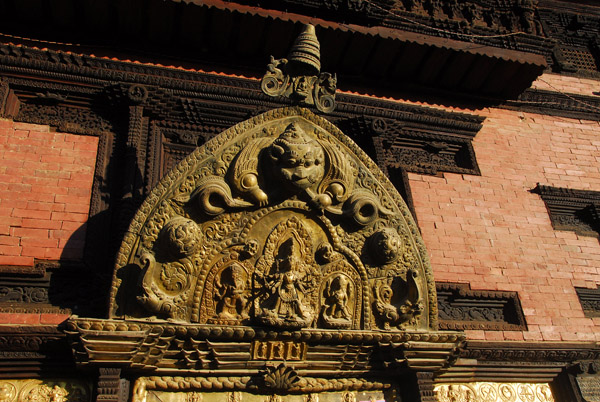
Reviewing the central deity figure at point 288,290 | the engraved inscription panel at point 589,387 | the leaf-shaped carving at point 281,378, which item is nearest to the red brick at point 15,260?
the central deity figure at point 288,290

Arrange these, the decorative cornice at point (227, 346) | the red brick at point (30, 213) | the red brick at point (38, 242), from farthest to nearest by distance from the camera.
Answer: the red brick at point (30, 213)
the red brick at point (38, 242)
the decorative cornice at point (227, 346)

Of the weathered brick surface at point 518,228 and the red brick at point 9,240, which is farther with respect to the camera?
the weathered brick surface at point 518,228

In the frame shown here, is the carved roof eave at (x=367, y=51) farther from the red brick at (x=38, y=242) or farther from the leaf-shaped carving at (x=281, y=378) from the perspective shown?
the leaf-shaped carving at (x=281, y=378)

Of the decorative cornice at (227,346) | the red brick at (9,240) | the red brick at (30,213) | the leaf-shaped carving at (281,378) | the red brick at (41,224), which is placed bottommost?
the leaf-shaped carving at (281,378)

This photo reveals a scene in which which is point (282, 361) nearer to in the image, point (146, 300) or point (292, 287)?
point (292, 287)

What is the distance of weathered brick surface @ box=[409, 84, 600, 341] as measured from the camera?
569 centimetres

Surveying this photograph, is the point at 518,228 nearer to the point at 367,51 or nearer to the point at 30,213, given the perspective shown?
the point at 367,51

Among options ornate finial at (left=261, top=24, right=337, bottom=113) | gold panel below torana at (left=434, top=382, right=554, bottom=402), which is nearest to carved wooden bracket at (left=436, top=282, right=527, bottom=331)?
gold panel below torana at (left=434, top=382, right=554, bottom=402)

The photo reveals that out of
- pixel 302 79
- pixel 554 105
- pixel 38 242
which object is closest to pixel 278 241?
pixel 302 79

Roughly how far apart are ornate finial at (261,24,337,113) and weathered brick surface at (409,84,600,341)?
73.8 inches

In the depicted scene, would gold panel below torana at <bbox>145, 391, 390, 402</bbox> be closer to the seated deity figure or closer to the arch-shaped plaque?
the arch-shaped plaque

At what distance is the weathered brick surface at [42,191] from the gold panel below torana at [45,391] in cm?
105

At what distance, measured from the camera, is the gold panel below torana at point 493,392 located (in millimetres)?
5047

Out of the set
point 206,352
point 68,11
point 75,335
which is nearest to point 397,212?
point 206,352
